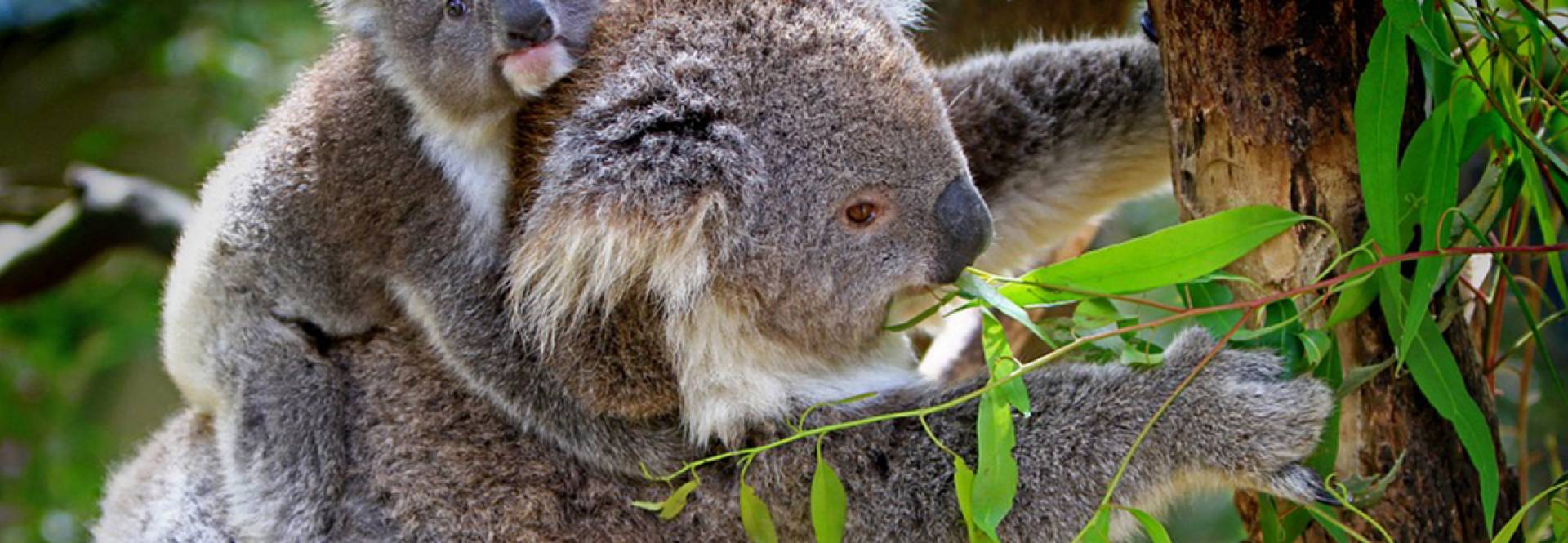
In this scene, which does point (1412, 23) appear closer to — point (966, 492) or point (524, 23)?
point (966, 492)

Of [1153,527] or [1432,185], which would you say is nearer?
[1432,185]

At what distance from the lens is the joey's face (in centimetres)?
229

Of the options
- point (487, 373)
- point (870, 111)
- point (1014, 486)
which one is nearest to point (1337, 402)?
point (1014, 486)

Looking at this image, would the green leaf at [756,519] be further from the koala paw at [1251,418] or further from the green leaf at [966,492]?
the koala paw at [1251,418]

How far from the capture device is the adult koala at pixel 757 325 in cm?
229

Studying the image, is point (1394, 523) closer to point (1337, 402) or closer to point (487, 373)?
point (1337, 402)

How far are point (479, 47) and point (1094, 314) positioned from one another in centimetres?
107

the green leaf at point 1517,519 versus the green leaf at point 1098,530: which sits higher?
the green leaf at point 1517,519

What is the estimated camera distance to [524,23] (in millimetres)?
2193

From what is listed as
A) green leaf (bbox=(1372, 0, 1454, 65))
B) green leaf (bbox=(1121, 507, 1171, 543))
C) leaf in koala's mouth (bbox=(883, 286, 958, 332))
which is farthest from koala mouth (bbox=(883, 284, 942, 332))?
green leaf (bbox=(1372, 0, 1454, 65))

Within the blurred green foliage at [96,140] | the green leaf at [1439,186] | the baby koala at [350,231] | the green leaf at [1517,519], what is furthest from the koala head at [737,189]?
the blurred green foliage at [96,140]

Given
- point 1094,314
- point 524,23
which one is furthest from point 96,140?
point 1094,314

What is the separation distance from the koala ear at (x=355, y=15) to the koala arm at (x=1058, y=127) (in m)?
1.17

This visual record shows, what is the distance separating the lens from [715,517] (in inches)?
103
